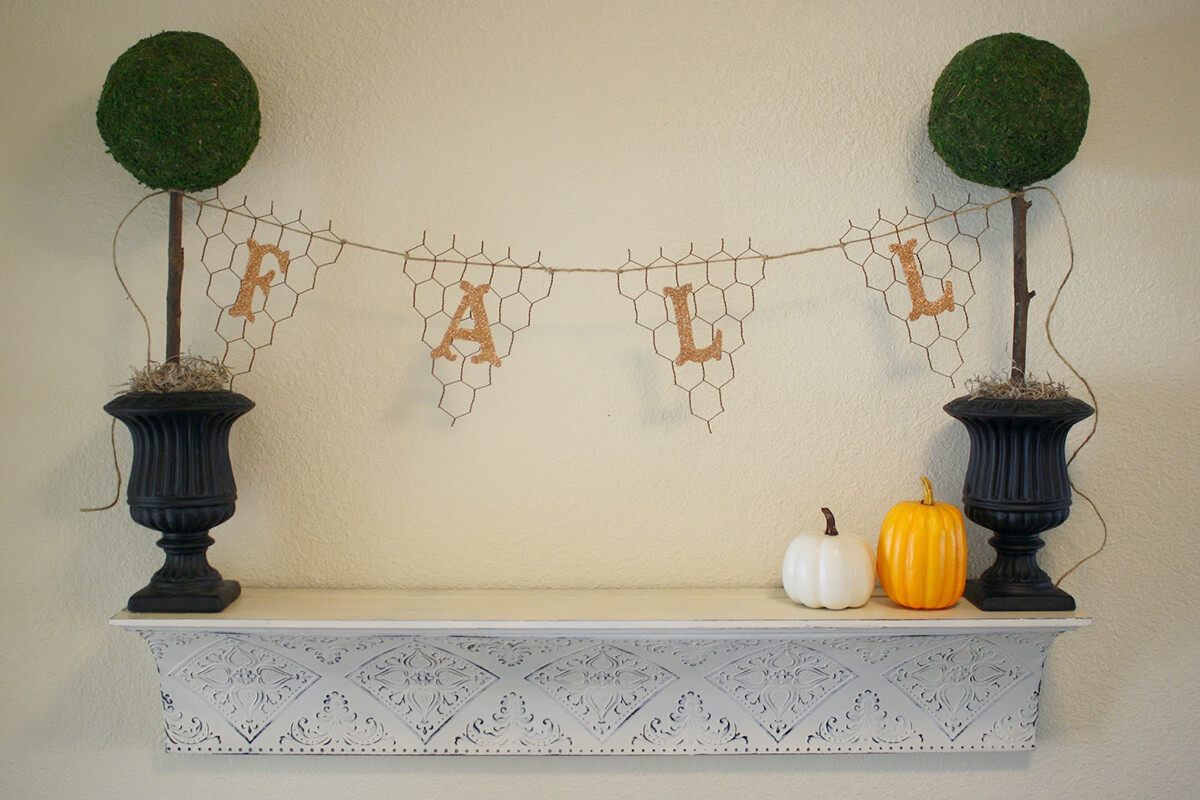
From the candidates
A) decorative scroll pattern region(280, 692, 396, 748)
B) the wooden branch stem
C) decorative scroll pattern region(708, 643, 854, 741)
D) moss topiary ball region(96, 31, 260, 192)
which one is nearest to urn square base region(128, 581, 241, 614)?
decorative scroll pattern region(280, 692, 396, 748)

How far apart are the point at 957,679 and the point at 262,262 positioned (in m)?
1.29

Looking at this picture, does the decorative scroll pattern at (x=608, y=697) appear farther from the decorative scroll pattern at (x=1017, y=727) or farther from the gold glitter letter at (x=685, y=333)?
the gold glitter letter at (x=685, y=333)

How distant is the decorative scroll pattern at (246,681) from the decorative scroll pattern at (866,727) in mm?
822

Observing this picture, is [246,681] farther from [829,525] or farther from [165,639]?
[829,525]

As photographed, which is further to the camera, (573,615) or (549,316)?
(549,316)

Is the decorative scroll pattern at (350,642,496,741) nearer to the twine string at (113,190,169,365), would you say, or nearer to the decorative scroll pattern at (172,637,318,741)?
the decorative scroll pattern at (172,637,318,741)

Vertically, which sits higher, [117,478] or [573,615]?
[117,478]

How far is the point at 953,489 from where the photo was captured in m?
1.52

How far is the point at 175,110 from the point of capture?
131 cm

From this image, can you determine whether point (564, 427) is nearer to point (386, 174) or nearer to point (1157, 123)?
point (386, 174)

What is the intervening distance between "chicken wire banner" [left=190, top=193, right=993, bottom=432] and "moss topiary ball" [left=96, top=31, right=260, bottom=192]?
0.15 meters

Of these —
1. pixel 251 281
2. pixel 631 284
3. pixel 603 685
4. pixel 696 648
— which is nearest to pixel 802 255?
pixel 631 284

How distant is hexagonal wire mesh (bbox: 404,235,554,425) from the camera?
1.50m

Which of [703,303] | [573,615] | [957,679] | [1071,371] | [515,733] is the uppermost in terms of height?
Result: [703,303]
